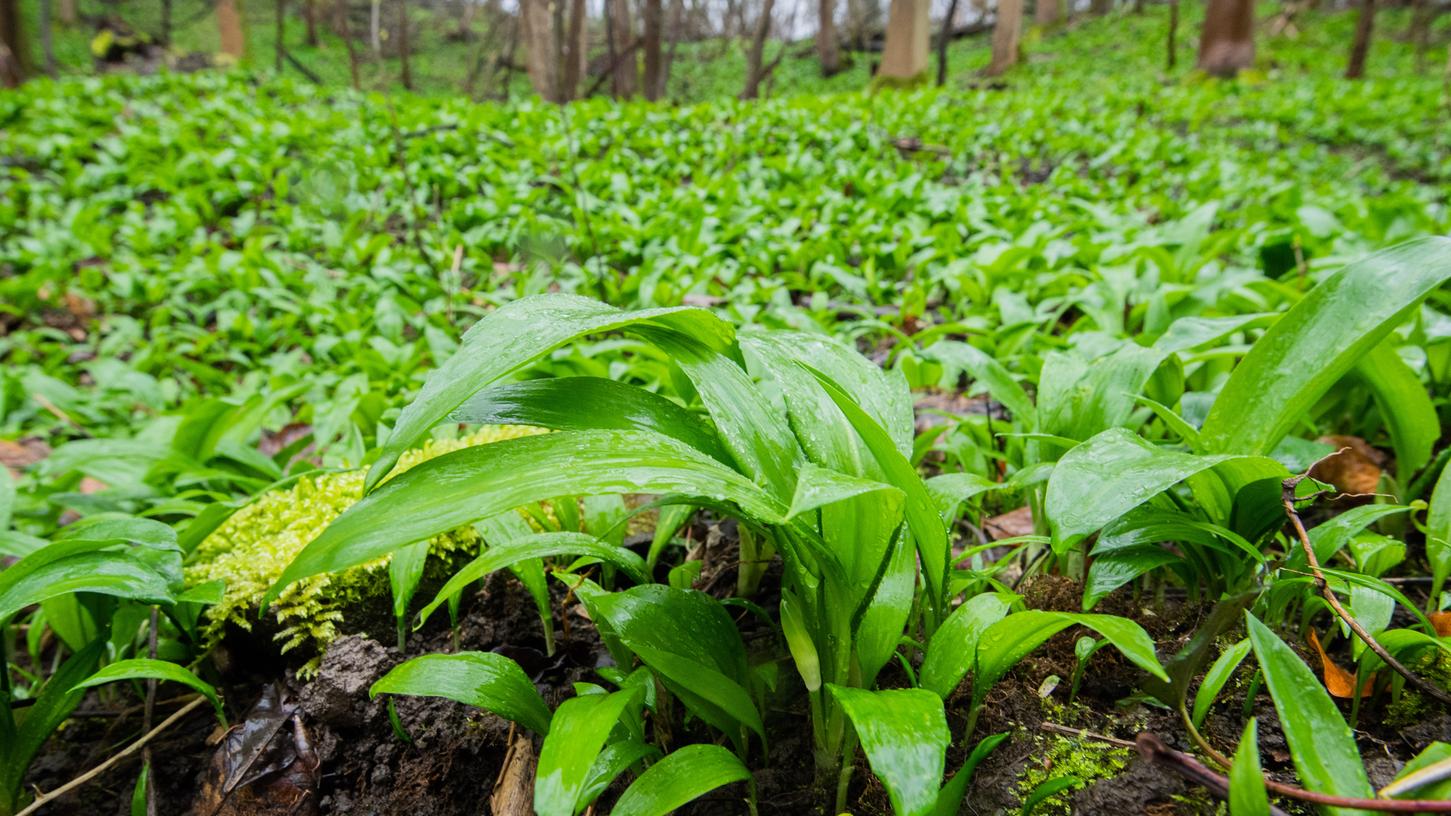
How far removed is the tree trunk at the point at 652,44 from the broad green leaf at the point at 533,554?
1028 centimetres

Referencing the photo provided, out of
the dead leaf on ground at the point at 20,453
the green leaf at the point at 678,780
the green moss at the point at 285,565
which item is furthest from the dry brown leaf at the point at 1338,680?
the dead leaf on ground at the point at 20,453

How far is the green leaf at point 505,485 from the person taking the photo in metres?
0.61

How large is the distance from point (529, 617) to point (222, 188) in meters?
5.41

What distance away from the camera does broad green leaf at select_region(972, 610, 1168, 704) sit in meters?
0.73

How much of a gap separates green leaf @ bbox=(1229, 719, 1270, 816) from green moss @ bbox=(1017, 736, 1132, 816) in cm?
19

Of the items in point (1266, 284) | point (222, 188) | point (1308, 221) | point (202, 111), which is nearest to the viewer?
point (1266, 284)

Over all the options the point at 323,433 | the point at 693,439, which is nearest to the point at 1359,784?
Result: the point at 693,439

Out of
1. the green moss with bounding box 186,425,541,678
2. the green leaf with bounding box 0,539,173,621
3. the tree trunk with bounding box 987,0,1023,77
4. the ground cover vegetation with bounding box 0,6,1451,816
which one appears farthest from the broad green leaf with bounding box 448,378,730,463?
Answer: the tree trunk with bounding box 987,0,1023,77

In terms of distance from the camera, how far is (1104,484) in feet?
2.69

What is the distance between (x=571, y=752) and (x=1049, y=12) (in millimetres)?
23697

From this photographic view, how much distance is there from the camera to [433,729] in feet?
3.55

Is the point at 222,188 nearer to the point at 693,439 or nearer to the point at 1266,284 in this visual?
the point at 693,439

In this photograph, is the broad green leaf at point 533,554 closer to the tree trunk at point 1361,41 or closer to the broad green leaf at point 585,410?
the broad green leaf at point 585,410

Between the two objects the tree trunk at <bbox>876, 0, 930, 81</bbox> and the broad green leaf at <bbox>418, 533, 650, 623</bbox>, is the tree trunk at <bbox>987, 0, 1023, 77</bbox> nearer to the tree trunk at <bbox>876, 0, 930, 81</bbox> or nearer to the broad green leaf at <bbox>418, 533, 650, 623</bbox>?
the tree trunk at <bbox>876, 0, 930, 81</bbox>
